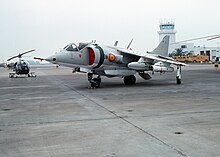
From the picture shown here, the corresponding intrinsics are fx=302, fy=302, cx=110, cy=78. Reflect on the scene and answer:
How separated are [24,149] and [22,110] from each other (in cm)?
466

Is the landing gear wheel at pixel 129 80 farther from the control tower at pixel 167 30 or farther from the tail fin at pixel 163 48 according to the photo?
the control tower at pixel 167 30

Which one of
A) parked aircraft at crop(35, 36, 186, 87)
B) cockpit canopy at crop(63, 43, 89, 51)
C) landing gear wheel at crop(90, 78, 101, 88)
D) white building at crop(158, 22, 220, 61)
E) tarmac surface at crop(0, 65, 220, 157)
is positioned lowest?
tarmac surface at crop(0, 65, 220, 157)

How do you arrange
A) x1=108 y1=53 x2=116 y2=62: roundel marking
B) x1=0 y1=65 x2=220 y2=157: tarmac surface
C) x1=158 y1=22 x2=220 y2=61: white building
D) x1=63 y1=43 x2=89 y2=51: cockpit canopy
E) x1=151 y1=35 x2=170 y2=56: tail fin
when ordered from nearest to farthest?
x1=0 y1=65 x2=220 y2=157: tarmac surface < x1=63 y1=43 x2=89 y2=51: cockpit canopy < x1=108 y1=53 x2=116 y2=62: roundel marking < x1=151 y1=35 x2=170 y2=56: tail fin < x1=158 y1=22 x2=220 y2=61: white building

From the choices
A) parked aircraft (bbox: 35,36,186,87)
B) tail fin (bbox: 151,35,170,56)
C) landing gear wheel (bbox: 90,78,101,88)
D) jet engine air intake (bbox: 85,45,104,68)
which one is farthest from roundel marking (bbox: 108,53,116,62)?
tail fin (bbox: 151,35,170,56)

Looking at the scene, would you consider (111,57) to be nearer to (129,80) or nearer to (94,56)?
(94,56)

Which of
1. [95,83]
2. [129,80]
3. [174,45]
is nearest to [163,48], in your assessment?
[129,80]

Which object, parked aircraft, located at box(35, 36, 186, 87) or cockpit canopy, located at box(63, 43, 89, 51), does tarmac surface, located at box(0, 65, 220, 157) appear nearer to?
parked aircraft, located at box(35, 36, 186, 87)

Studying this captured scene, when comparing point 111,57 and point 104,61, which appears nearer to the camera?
point 104,61

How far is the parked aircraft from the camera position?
1695cm

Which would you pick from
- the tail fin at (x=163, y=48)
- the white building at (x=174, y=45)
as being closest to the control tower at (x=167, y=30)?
the white building at (x=174, y=45)

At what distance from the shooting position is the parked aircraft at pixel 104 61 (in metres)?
17.0

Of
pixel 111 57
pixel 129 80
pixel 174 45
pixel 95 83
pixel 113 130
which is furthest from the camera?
pixel 174 45

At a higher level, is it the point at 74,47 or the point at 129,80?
the point at 74,47

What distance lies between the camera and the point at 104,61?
686 inches
